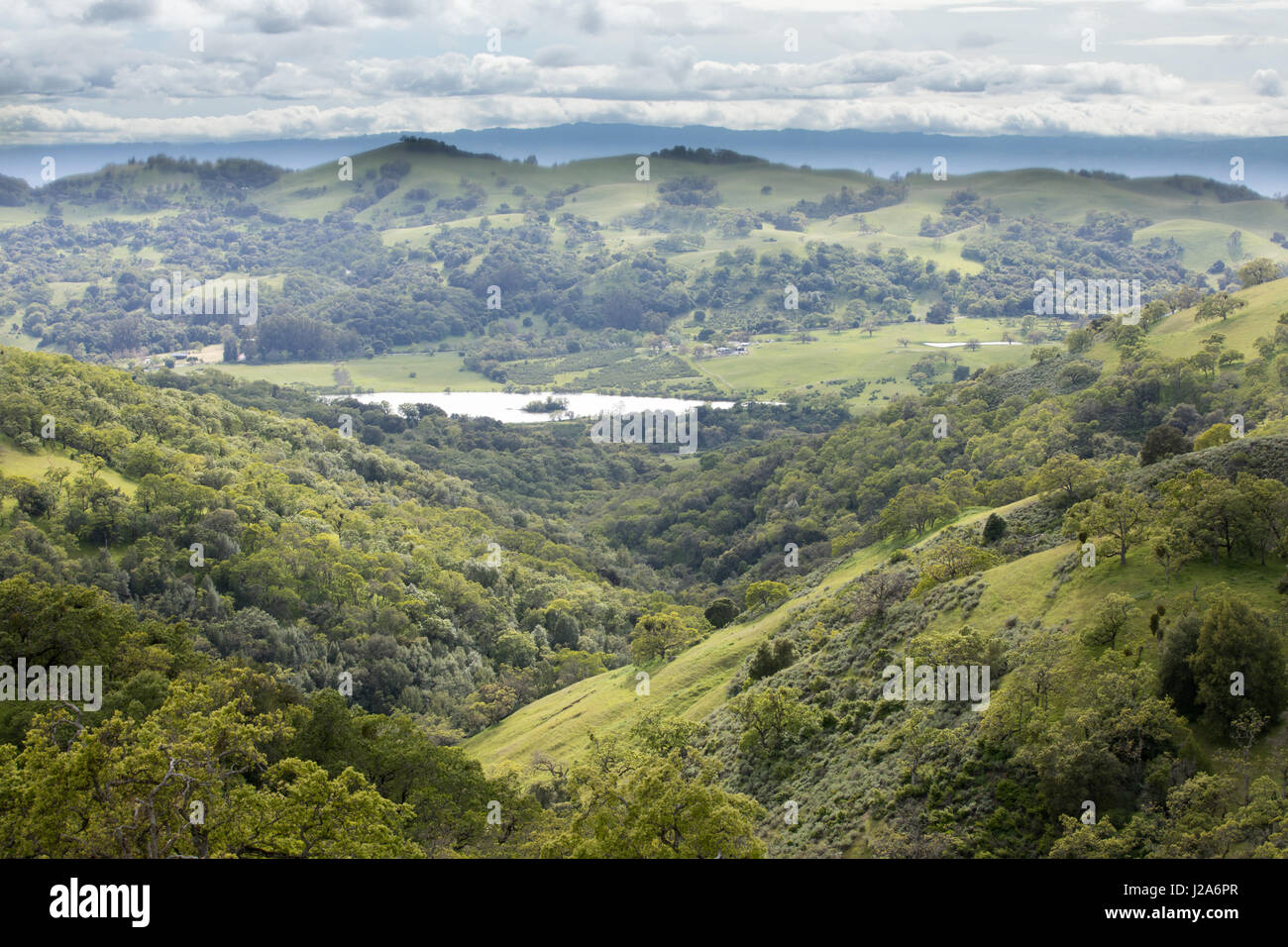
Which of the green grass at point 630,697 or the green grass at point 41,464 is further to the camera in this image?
the green grass at point 41,464

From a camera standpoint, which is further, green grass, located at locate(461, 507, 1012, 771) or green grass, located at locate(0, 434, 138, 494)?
green grass, located at locate(0, 434, 138, 494)

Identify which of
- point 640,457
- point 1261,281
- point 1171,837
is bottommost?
point 640,457

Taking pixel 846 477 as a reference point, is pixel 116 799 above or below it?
above

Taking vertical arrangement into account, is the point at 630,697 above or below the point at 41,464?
below

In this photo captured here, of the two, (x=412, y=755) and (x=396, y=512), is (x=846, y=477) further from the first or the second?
(x=412, y=755)

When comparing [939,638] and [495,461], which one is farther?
[495,461]

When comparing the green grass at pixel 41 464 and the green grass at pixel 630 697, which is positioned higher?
the green grass at pixel 41 464

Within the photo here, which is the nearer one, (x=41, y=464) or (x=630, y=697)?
(x=630, y=697)

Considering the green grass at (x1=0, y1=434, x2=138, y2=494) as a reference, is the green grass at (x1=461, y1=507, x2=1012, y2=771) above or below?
below
